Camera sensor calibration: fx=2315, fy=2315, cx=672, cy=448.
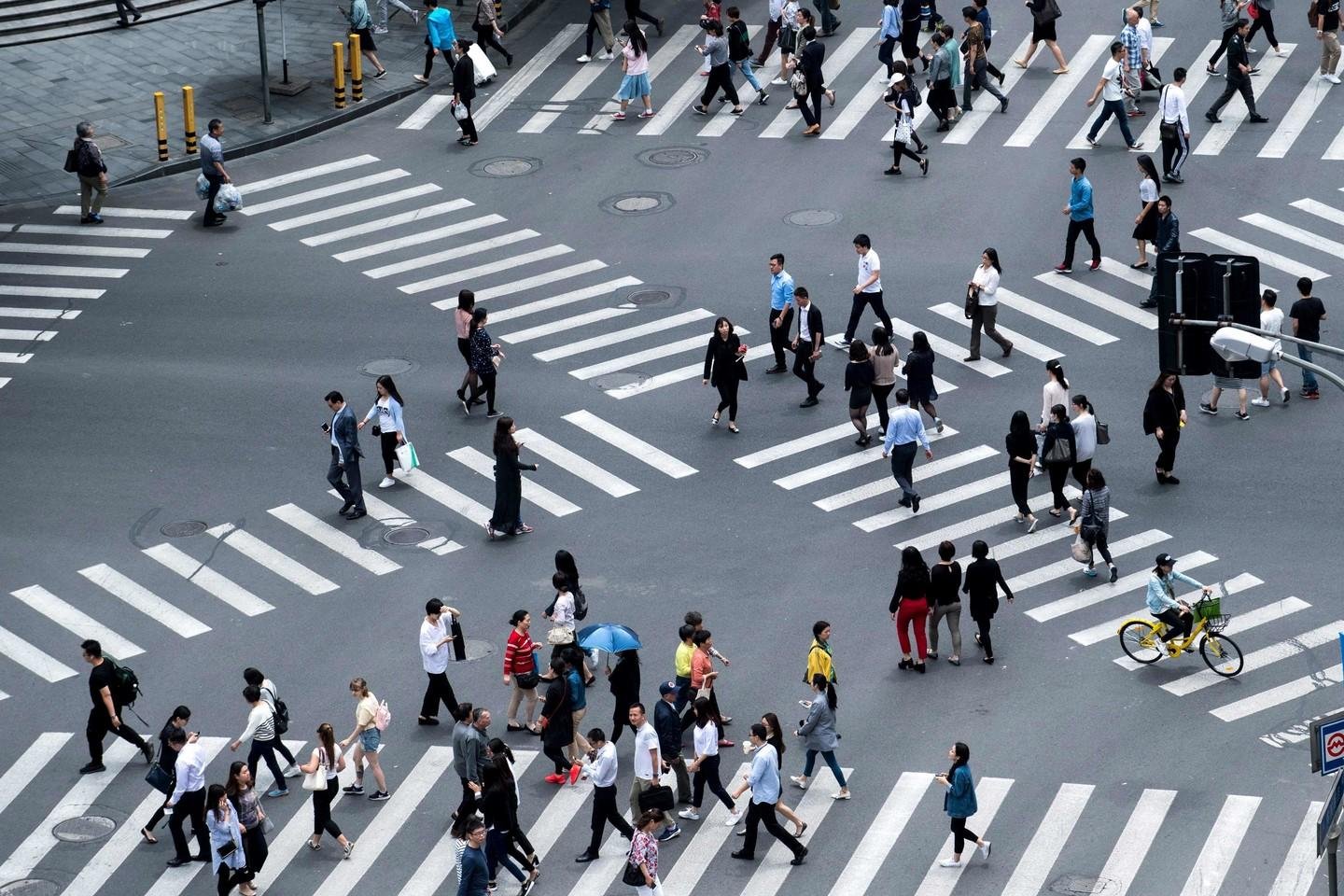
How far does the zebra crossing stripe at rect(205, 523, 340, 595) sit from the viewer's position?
27844mm

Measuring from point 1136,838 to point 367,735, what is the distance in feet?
25.4

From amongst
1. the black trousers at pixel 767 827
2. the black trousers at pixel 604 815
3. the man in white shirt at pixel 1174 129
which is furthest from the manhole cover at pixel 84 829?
the man in white shirt at pixel 1174 129

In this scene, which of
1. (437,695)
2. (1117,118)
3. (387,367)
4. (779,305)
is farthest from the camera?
(1117,118)

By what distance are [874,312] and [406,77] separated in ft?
44.5

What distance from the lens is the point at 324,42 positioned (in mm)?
44438

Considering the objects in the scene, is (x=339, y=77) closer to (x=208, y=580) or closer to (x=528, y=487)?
(x=528, y=487)

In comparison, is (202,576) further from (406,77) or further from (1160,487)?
(406,77)

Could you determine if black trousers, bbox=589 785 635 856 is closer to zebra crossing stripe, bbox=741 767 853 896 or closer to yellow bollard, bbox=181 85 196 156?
zebra crossing stripe, bbox=741 767 853 896

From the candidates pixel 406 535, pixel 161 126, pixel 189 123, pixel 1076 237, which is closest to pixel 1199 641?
pixel 406 535

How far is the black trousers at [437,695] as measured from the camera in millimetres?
24766

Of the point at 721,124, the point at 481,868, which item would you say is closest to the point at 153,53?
the point at 721,124

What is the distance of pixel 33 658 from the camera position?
26.5 m

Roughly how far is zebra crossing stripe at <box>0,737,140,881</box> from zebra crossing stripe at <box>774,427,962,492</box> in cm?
912

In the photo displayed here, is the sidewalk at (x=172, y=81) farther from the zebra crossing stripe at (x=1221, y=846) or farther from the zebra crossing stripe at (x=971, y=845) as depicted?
the zebra crossing stripe at (x=1221, y=846)
